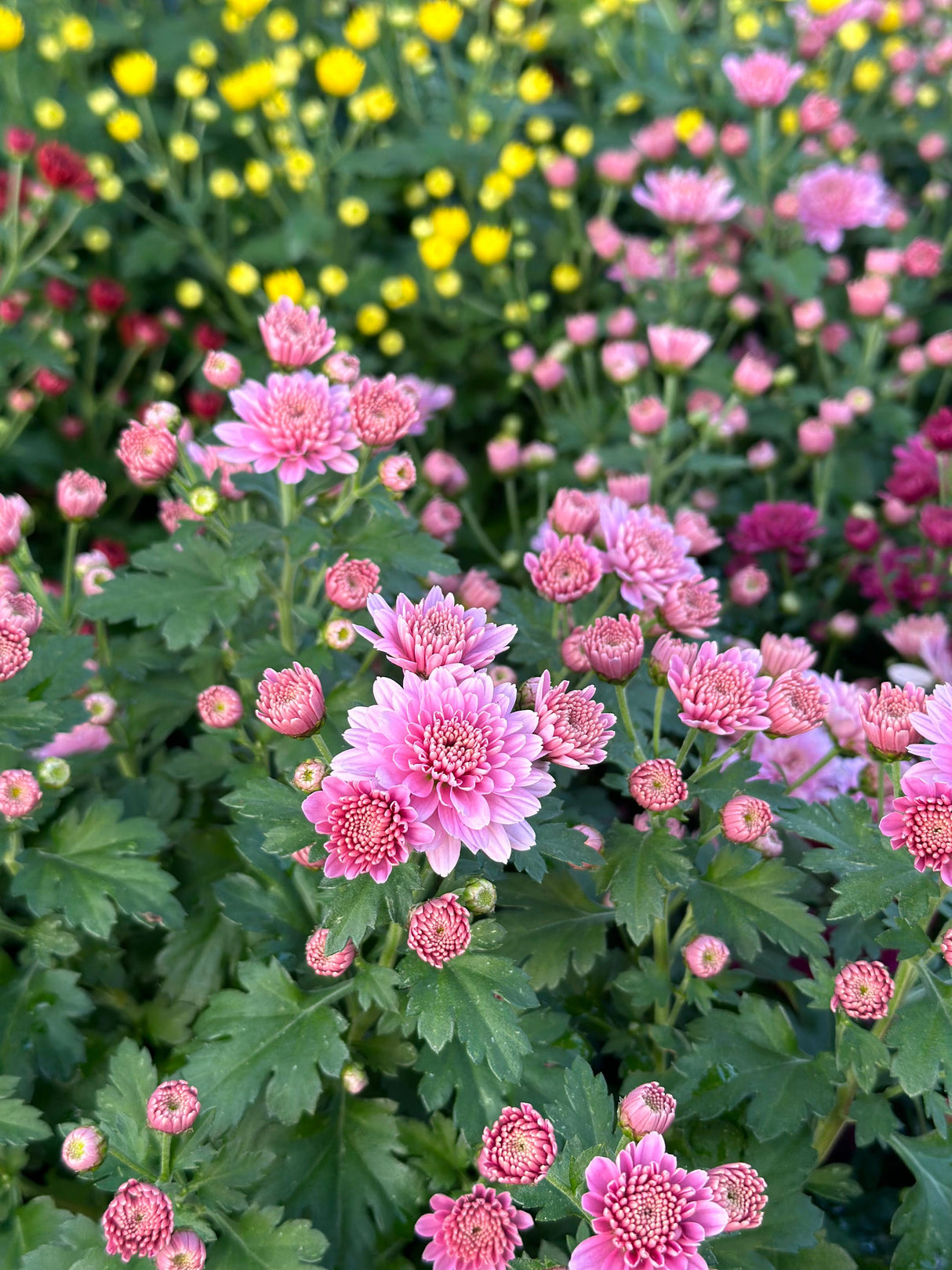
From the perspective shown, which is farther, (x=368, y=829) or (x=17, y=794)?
(x=17, y=794)

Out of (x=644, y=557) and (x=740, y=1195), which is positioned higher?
(x=644, y=557)

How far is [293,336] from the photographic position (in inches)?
60.2

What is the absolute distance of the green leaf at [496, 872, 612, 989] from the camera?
143cm

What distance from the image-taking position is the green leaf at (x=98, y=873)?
4.63ft

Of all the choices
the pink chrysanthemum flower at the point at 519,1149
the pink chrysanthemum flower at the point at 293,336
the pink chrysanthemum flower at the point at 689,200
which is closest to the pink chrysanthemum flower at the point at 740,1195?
the pink chrysanthemum flower at the point at 519,1149

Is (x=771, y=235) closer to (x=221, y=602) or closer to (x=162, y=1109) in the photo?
(x=221, y=602)

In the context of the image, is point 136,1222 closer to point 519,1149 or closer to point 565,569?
point 519,1149

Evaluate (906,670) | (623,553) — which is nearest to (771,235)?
(906,670)

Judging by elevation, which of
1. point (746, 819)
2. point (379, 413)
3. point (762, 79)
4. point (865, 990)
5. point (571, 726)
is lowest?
point (865, 990)

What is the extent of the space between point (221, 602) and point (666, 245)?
6.53 feet

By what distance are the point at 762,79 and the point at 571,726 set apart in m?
2.22

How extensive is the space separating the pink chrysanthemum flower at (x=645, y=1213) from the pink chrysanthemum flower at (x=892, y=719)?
0.55 metres

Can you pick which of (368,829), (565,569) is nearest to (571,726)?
(368,829)

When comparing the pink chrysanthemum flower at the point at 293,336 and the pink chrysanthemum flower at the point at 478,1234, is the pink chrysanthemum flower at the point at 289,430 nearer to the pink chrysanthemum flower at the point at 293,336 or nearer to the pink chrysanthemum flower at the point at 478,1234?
the pink chrysanthemum flower at the point at 293,336
